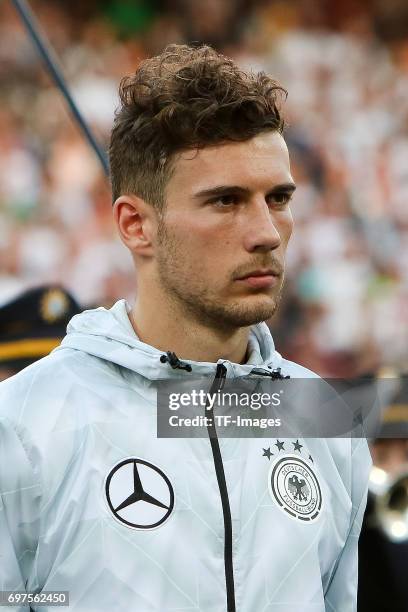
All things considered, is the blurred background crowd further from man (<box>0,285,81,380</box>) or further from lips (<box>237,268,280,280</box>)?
lips (<box>237,268,280,280</box>)

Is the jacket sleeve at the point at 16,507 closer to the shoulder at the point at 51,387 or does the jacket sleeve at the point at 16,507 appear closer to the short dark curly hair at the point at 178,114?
the shoulder at the point at 51,387

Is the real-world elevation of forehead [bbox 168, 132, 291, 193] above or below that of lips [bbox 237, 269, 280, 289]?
above

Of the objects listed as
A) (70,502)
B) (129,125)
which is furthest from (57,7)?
(70,502)

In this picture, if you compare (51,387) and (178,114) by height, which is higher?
(178,114)

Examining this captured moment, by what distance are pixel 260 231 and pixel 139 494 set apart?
469 mm

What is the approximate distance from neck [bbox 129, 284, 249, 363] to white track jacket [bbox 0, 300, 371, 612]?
0.13 ft

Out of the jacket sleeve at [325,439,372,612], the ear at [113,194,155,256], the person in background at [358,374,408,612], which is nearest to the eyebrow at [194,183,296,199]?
the ear at [113,194,155,256]

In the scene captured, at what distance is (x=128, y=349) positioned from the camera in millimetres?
1817

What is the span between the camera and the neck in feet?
6.09

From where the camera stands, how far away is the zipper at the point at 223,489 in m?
1.70

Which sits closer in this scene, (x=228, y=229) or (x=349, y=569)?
(x=228, y=229)

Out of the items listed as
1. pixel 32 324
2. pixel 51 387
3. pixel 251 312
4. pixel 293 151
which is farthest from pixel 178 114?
pixel 293 151

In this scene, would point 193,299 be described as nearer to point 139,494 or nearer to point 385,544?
point 139,494

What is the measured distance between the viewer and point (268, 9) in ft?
22.5
